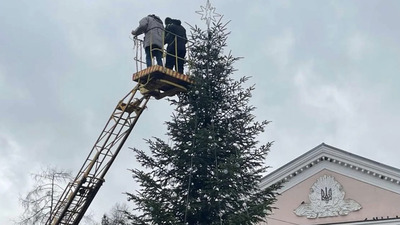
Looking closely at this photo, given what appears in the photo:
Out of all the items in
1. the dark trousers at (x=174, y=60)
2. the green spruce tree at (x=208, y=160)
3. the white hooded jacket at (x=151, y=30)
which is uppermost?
the white hooded jacket at (x=151, y=30)

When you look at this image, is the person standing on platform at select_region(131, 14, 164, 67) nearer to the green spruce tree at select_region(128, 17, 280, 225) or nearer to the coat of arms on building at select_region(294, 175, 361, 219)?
the green spruce tree at select_region(128, 17, 280, 225)

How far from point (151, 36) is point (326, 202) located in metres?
12.4

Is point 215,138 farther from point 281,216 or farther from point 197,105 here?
point 281,216

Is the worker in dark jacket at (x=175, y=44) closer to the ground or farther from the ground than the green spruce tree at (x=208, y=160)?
Result: farther from the ground

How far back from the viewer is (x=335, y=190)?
24.9 metres

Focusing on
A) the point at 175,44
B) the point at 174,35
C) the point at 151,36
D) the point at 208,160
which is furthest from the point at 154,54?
the point at 208,160

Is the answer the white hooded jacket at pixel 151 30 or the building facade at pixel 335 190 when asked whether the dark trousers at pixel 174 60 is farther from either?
the building facade at pixel 335 190

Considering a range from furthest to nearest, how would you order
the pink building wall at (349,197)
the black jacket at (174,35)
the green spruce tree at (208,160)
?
the pink building wall at (349,197) < the black jacket at (174,35) < the green spruce tree at (208,160)

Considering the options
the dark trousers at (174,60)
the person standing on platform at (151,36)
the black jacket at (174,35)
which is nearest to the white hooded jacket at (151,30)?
the person standing on platform at (151,36)

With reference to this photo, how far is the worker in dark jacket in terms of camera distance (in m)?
16.3

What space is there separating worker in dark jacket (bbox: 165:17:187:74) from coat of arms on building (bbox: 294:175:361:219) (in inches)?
446

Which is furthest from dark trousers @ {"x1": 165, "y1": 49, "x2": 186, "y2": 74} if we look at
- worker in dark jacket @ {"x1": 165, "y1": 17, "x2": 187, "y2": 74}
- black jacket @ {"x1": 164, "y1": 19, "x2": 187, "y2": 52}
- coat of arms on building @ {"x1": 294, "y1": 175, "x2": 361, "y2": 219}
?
coat of arms on building @ {"x1": 294, "y1": 175, "x2": 361, "y2": 219}

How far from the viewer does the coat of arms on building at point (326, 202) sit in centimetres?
2447

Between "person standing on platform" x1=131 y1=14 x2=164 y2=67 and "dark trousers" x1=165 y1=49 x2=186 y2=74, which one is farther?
"dark trousers" x1=165 y1=49 x2=186 y2=74
